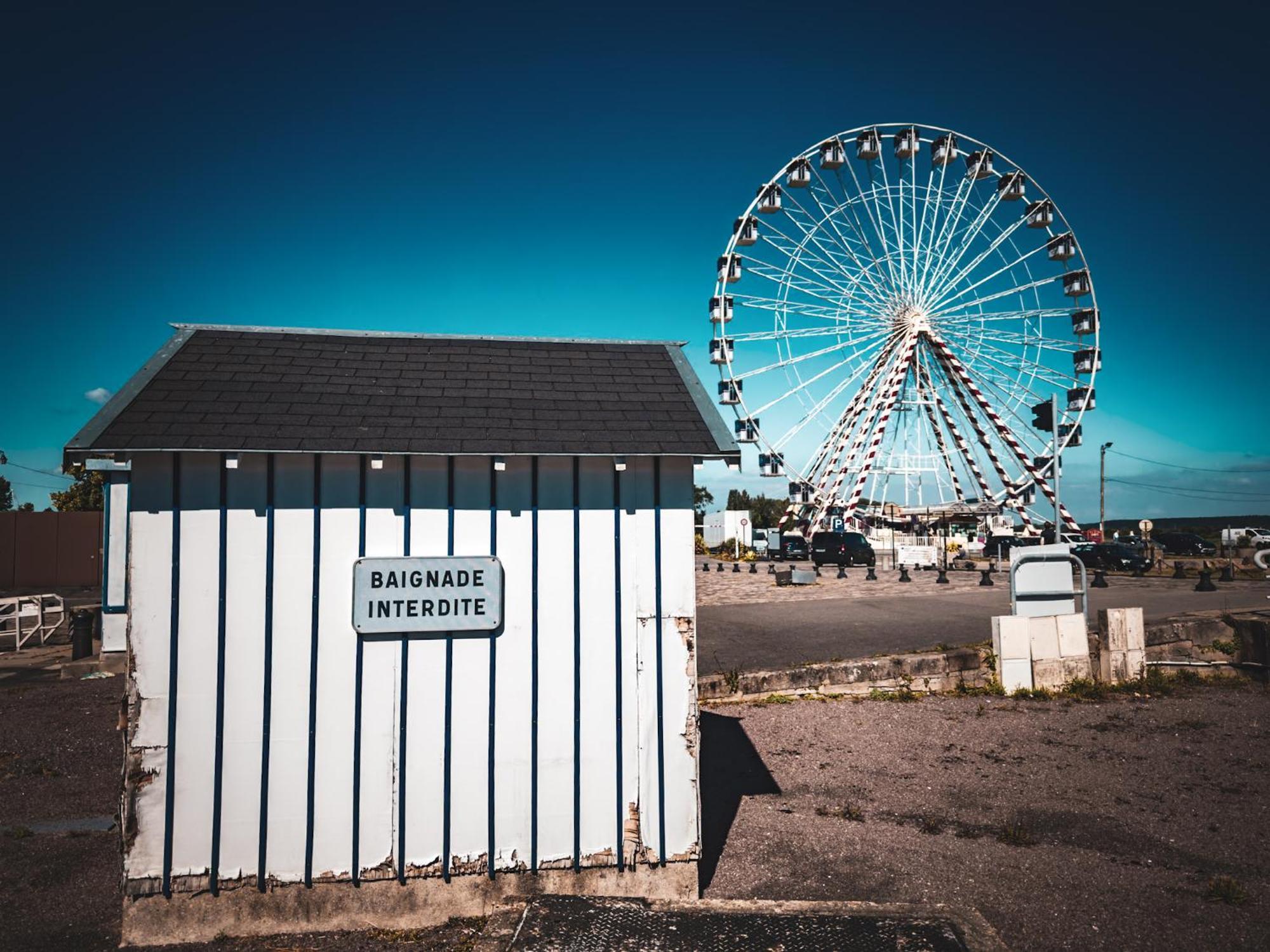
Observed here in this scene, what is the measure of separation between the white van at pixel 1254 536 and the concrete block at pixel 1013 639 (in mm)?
27099

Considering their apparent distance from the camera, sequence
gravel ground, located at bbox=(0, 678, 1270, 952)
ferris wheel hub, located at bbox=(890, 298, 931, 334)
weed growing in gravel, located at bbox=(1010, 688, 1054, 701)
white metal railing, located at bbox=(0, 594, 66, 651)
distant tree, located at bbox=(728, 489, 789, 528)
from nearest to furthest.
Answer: gravel ground, located at bbox=(0, 678, 1270, 952) < weed growing in gravel, located at bbox=(1010, 688, 1054, 701) < white metal railing, located at bbox=(0, 594, 66, 651) < ferris wheel hub, located at bbox=(890, 298, 931, 334) < distant tree, located at bbox=(728, 489, 789, 528)

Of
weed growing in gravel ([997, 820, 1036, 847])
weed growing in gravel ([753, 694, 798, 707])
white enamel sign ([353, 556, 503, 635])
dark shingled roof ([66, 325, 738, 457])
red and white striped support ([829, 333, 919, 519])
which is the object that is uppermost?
red and white striped support ([829, 333, 919, 519])

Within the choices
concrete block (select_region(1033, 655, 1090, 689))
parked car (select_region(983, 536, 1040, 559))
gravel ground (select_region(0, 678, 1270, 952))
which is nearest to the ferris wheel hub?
parked car (select_region(983, 536, 1040, 559))

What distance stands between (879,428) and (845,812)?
1024 inches

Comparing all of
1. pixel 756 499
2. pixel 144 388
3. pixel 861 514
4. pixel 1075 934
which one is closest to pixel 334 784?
pixel 144 388

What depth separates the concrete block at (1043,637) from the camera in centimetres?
909

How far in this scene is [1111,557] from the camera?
2941 centimetres

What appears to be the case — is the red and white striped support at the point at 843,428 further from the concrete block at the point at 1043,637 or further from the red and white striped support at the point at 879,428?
the concrete block at the point at 1043,637

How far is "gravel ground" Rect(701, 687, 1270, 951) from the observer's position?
4172mm

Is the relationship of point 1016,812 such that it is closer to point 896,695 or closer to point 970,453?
point 896,695

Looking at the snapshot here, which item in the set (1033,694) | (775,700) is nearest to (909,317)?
(1033,694)

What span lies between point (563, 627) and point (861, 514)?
1254 inches

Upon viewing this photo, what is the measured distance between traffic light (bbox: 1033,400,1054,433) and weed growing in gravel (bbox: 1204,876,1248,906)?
7.38 m

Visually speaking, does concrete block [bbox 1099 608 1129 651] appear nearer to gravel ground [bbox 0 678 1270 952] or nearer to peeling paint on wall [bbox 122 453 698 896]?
gravel ground [bbox 0 678 1270 952]
